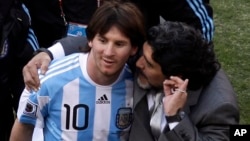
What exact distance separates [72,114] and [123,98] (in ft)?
0.77

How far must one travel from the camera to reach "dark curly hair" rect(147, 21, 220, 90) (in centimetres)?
249

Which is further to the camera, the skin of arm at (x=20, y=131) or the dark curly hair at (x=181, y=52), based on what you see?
the skin of arm at (x=20, y=131)

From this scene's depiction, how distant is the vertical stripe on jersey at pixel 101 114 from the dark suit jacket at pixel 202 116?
5.2 inches

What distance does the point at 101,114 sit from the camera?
273 centimetres

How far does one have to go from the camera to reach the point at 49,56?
2.84 m

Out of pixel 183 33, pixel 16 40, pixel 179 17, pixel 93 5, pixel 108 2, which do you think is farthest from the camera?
pixel 93 5

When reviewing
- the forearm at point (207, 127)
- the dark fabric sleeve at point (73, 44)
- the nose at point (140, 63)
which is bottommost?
the forearm at point (207, 127)

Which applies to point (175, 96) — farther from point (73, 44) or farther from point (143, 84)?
point (73, 44)

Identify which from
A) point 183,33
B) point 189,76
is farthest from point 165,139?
point 183,33

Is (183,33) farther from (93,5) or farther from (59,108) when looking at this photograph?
(93,5)

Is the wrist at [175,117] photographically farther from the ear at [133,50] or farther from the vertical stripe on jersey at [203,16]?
the vertical stripe on jersey at [203,16]

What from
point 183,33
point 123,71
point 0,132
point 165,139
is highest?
point 183,33

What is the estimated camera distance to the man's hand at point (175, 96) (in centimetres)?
251

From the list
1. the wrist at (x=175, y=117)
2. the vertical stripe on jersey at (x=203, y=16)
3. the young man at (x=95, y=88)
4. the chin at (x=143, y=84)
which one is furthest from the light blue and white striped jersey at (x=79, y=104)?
the vertical stripe on jersey at (x=203, y=16)
